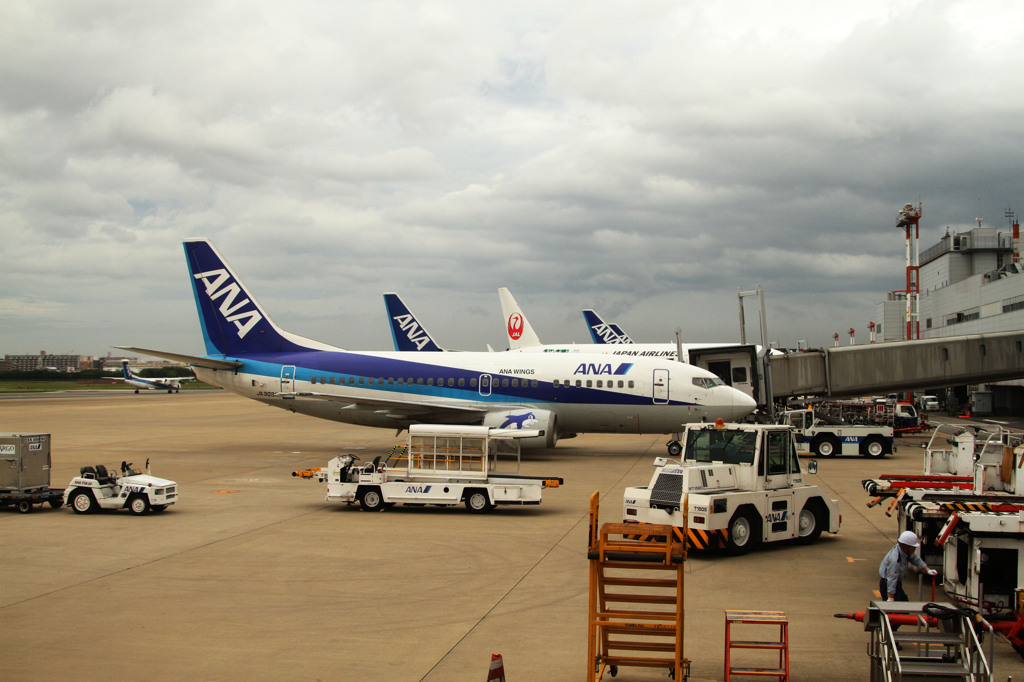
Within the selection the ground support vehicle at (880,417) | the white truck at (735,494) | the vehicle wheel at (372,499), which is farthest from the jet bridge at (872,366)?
the vehicle wheel at (372,499)

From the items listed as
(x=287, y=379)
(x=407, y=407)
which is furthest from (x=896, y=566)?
(x=287, y=379)

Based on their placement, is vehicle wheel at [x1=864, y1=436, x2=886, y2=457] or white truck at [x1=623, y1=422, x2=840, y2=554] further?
vehicle wheel at [x1=864, y1=436, x2=886, y2=457]

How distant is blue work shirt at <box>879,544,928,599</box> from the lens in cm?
1041

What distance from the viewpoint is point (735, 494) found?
15.0 metres

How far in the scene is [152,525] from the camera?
17.8 meters

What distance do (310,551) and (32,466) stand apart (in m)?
9.22

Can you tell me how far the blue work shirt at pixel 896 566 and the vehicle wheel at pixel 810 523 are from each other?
5.87 metres

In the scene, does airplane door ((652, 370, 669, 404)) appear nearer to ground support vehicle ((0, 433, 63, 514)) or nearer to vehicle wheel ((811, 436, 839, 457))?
vehicle wheel ((811, 436, 839, 457))

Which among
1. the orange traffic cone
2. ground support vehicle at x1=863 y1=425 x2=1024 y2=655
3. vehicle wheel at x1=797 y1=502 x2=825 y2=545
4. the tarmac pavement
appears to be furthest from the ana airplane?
the orange traffic cone

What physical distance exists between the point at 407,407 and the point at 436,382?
5.83 ft

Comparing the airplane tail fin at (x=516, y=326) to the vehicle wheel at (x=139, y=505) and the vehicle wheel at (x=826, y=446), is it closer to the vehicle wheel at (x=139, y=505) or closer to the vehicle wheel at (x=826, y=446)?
the vehicle wheel at (x=826, y=446)

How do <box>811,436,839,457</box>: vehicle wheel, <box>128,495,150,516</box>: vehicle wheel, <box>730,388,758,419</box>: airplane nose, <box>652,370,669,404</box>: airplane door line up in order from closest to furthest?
<box>128,495,150,516</box>: vehicle wheel < <box>730,388,758,419</box>: airplane nose < <box>652,370,669,404</box>: airplane door < <box>811,436,839,457</box>: vehicle wheel

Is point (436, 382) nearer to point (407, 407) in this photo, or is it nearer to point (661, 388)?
point (407, 407)

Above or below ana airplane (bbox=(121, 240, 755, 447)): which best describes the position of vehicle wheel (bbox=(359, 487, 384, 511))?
below
